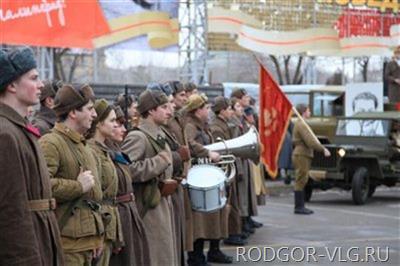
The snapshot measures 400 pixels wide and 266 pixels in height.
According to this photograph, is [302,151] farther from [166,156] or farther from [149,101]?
[166,156]

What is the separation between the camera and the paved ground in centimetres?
944

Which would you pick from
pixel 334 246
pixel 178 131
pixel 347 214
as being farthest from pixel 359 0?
pixel 178 131

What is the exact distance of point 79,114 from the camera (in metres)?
5.11

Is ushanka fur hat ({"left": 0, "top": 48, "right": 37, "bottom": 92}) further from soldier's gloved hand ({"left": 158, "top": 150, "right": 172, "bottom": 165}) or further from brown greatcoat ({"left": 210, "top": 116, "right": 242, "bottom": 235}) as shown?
brown greatcoat ({"left": 210, "top": 116, "right": 242, "bottom": 235})

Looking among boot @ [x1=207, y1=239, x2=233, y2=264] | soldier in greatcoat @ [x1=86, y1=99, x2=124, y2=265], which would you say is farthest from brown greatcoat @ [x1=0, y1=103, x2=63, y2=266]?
boot @ [x1=207, y1=239, x2=233, y2=264]

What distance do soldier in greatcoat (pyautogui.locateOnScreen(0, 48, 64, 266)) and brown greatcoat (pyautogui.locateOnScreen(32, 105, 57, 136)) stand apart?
2510 millimetres

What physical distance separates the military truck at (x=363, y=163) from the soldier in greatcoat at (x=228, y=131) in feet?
16.5

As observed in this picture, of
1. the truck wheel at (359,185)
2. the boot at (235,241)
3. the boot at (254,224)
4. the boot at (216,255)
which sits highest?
the boot at (216,255)

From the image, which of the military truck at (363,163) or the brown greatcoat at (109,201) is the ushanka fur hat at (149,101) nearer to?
the brown greatcoat at (109,201)

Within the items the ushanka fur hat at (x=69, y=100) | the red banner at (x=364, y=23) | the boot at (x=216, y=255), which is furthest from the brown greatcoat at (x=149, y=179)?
the red banner at (x=364, y=23)

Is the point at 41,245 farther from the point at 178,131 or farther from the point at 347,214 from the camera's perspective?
the point at 347,214

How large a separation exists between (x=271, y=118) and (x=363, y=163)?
10.4 feet

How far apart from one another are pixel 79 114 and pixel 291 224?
25.7 ft

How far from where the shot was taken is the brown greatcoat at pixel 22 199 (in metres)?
3.61
